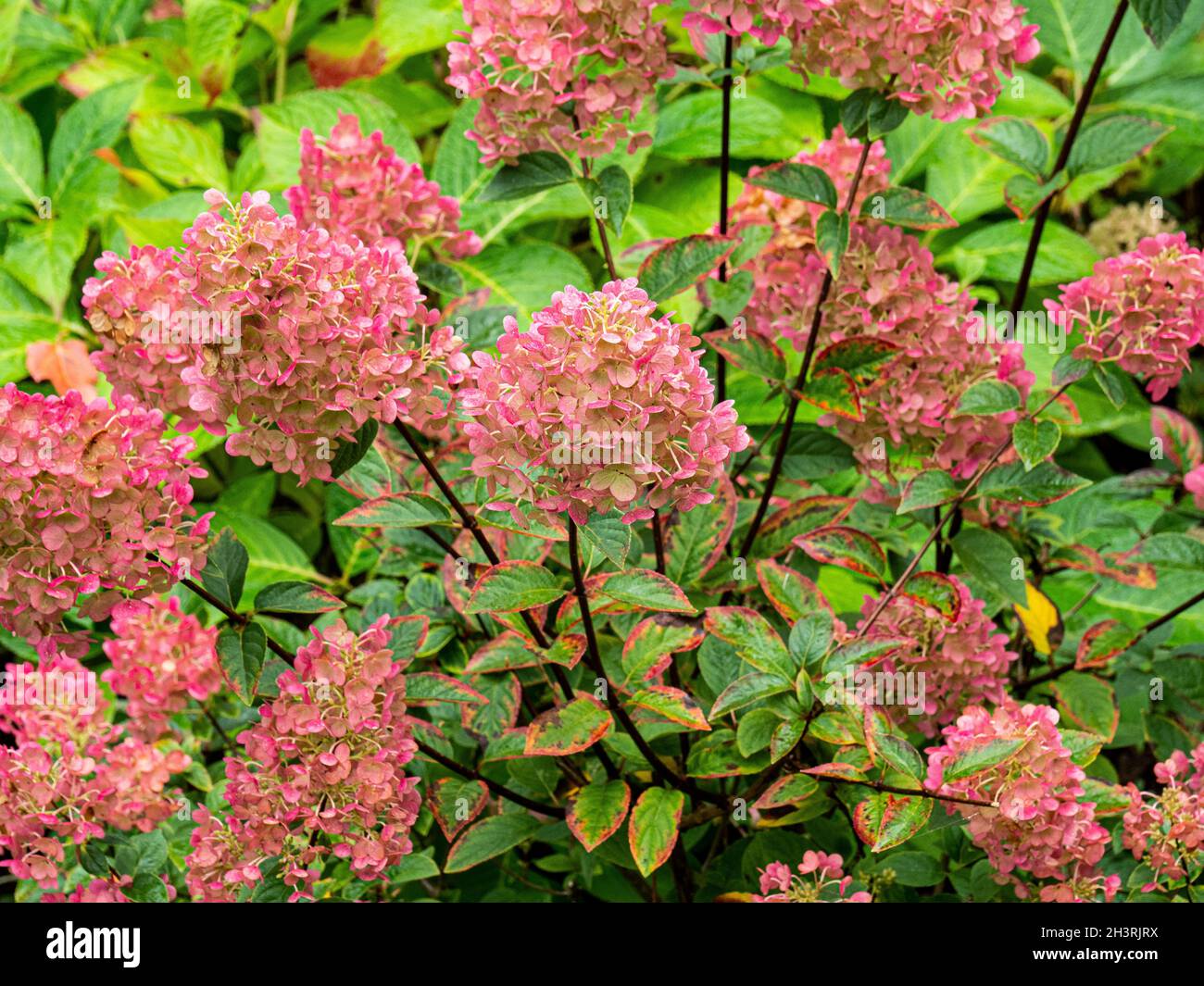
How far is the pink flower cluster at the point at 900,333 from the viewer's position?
4.44 ft

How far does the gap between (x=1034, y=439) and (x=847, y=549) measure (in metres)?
0.22

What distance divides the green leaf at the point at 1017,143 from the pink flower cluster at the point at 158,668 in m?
1.09

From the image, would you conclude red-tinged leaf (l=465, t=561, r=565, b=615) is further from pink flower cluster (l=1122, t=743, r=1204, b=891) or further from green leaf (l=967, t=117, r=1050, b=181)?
green leaf (l=967, t=117, r=1050, b=181)

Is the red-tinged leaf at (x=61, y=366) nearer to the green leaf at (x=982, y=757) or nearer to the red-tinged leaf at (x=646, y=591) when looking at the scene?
the red-tinged leaf at (x=646, y=591)

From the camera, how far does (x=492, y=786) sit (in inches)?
52.1

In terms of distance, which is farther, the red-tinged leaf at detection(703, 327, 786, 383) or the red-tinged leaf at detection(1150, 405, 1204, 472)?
the red-tinged leaf at detection(1150, 405, 1204, 472)

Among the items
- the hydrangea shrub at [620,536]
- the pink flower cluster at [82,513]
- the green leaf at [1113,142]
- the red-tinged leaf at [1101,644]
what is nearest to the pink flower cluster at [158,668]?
the hydrangea shrub at [620,536]

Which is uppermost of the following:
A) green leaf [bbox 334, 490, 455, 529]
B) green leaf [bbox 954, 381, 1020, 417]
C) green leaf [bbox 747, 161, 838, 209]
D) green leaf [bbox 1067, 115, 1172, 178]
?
green leaf [bbox 1067, 115, 1172, 178]

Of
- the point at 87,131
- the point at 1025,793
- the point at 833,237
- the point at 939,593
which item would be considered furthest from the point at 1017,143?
the point at 87,131

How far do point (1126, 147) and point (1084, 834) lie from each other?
A: 28.9 inches

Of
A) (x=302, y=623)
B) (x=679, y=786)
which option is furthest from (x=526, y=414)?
(x=302, y=623)

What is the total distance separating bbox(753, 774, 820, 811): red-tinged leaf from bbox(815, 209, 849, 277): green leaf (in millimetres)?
493

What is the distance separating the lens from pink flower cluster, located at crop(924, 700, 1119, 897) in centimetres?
110

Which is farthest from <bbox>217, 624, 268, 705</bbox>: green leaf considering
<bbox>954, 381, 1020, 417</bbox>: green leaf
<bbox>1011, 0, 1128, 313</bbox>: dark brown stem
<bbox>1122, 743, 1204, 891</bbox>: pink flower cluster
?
<bbox>1011, 0, 1128, 313</bbox>: dark brown stem
